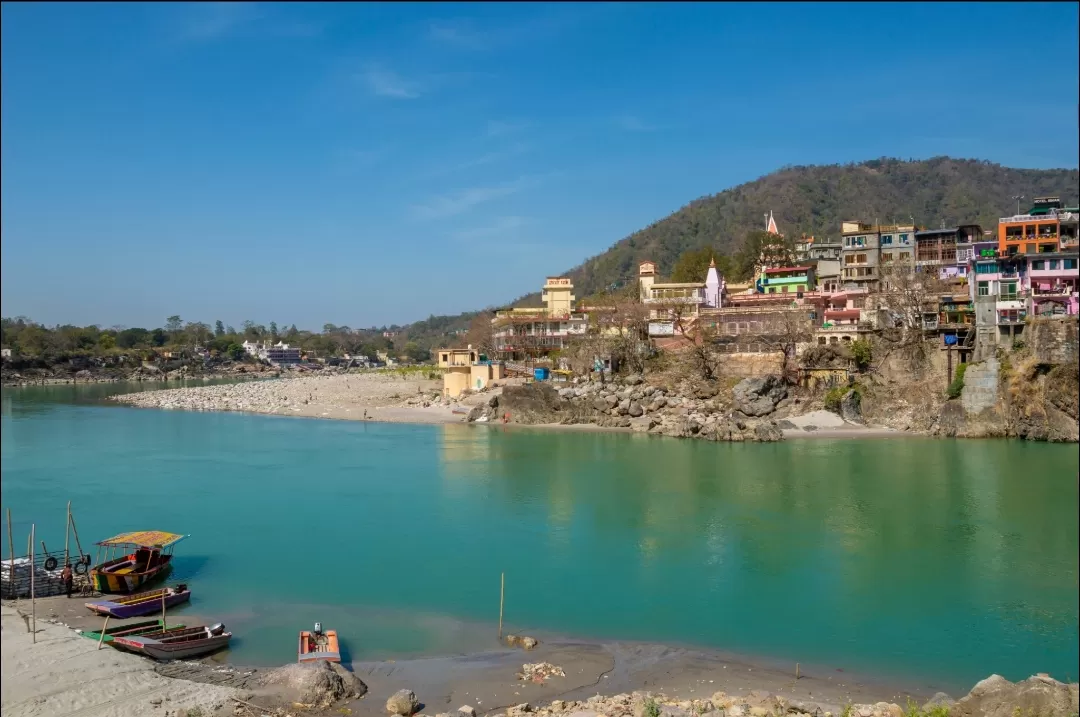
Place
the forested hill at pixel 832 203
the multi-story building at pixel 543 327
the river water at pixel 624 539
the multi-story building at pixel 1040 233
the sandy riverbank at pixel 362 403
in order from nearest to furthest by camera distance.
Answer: the river water at pixel 624 539
the sandy riverbank at pixel 362 403
the multi-story building at pixel 1040 233
the multi-story building at pixel 543 327
the forested hill at pixel 832 203

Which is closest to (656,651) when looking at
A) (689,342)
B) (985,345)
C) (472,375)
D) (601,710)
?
(601,710)

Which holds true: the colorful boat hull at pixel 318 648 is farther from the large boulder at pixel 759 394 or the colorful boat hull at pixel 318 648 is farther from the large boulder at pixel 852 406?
the large boulder at pixel 852 406

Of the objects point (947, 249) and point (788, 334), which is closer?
point (788, 334)

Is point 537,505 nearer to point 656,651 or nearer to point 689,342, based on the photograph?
point 656,651

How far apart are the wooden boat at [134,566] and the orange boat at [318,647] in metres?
4.65

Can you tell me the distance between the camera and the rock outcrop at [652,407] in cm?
3375

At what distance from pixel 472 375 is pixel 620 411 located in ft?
41.9

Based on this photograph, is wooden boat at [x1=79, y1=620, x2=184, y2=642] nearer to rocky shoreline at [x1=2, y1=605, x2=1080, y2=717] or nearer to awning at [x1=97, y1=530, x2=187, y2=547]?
rocky shoreline at [x1=2, y1=605, x2=1080, y2=717]

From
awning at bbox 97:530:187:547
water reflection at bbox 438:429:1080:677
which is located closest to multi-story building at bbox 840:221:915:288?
water reflection at bbox 438:429:1080:677

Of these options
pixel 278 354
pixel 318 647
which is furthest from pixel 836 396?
pixel 278 354

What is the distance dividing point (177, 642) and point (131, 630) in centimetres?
109

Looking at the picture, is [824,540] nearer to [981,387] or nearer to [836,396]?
[836,396]

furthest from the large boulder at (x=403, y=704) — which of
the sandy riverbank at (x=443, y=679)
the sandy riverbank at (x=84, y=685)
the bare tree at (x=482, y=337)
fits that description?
the bare tree at (x=482, y=337)

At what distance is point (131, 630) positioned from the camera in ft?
40.1
